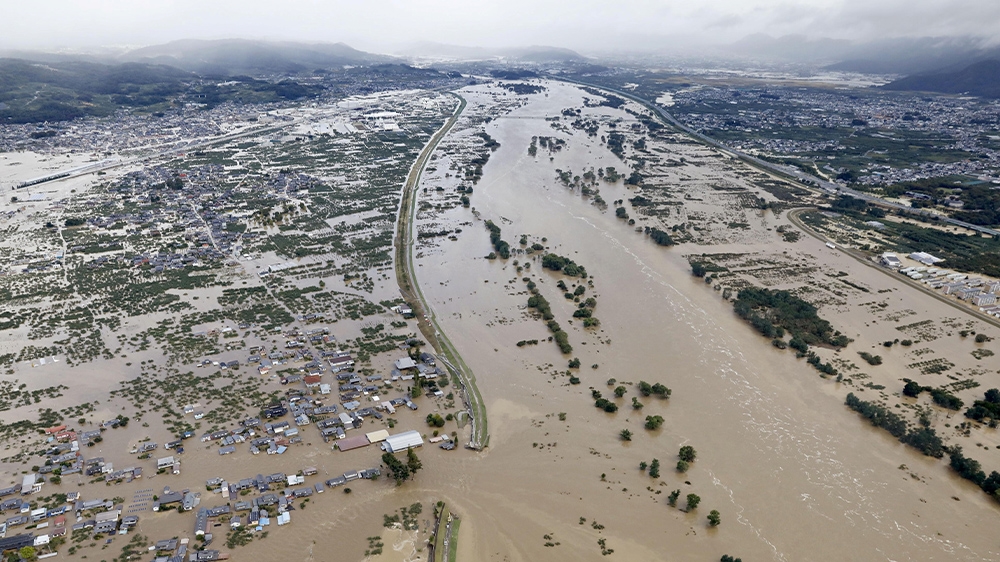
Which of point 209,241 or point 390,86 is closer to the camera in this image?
point 209,241

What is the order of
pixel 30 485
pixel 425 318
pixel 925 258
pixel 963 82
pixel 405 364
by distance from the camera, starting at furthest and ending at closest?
pixel 963 82 < pixel 925 258 < pixel 425 318 < pixel 405 364 < pixel 30 485

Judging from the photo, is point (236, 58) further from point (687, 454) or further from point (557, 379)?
point (687, 454)

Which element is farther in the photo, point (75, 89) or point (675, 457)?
point (75, 89)

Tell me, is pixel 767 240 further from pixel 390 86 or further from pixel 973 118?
pixel 390 86

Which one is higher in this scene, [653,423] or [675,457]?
[653,423]

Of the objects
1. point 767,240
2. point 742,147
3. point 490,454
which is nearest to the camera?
point 490,454

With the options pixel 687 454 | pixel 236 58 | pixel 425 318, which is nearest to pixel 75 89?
pixel 236 58

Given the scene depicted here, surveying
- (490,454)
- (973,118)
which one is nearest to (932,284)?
(490,454)
